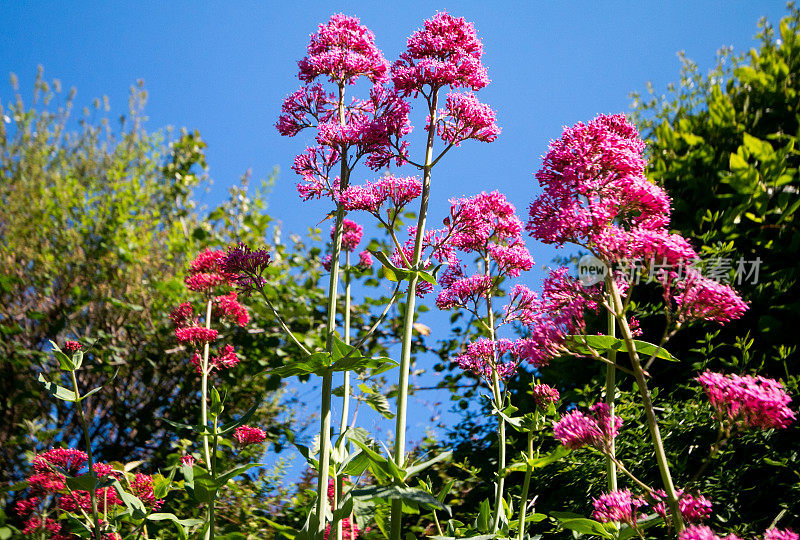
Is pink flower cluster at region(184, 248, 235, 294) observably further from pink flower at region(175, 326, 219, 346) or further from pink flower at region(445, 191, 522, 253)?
pink flower at region(445, 191, 522, 253)

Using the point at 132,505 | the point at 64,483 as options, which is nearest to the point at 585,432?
the point at 132,505

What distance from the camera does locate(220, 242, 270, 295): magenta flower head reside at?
260 cm

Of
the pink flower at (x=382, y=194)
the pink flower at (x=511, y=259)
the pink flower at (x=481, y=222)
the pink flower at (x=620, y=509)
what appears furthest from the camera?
the pink flower at (x=511, y=259)

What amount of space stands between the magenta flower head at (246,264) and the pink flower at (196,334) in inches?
31.2

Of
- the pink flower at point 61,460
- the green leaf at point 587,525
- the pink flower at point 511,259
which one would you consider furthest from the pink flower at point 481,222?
the pink flower at point 61,460

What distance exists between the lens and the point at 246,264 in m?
2.62

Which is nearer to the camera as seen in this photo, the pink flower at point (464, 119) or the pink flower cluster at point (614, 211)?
the pink flower cluster at point (614, 211)

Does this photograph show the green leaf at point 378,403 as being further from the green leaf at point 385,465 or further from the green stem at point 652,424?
the green stem at point 652,424

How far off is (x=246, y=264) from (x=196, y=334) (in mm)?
982

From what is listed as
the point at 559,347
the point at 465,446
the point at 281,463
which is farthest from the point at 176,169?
the point at 559,347

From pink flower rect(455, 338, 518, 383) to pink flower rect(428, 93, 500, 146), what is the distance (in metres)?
1.02

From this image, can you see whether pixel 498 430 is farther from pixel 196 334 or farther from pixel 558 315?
pixel 196 334

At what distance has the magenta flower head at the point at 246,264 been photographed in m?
2.60

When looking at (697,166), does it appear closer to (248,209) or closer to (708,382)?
(708,382)
